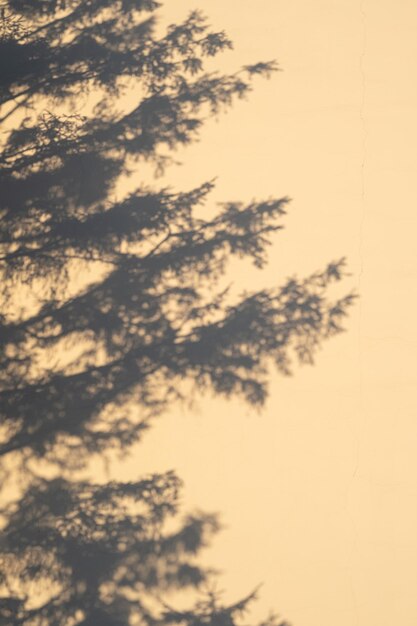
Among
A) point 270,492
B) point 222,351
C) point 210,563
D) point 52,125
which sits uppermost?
point 52,125

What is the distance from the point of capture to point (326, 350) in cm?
528

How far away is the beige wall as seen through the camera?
498cm

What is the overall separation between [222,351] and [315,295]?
1.06 m

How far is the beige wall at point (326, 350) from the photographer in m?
4.98

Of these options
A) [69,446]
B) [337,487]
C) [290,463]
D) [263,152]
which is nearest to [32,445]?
[69,446]

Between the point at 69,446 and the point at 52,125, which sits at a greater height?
the point at 52,125

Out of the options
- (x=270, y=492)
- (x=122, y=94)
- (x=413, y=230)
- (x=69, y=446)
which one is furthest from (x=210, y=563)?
(x=122, y=94)

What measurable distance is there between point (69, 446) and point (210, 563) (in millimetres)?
1669

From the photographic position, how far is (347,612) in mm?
4945

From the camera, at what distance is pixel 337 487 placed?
16.6ft

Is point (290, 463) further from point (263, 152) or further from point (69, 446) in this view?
point (263, 152)

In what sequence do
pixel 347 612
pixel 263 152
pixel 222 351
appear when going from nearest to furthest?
pixel 347 612, pixel 222 351, pixel 263 152

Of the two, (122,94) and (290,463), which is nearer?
(290,463)

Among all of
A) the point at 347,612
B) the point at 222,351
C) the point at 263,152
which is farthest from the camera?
the point at 263,152
